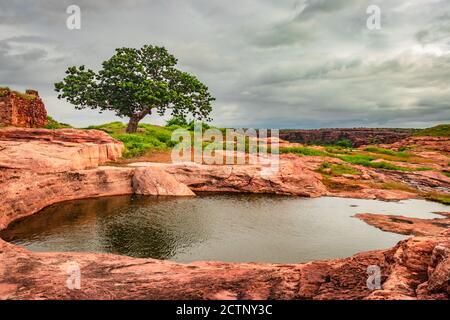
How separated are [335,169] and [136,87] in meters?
26.5

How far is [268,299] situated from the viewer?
23.5 ft

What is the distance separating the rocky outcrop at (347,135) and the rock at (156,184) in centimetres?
11464

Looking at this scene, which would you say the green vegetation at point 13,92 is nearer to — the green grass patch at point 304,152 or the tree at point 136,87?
the tree at point 136,87

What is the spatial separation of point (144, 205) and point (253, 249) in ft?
33.1

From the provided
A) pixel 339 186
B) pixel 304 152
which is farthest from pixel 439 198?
pixel 304 152

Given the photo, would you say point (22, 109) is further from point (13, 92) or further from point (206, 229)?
point (206, 229)

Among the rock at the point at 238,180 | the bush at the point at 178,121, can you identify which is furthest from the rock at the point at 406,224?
the bush at the point at 178,121

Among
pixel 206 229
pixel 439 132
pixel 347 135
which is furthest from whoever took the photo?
pixel 347 135

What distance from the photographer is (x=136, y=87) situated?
141 feet

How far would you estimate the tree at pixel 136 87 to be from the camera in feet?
144

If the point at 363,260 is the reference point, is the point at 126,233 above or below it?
below

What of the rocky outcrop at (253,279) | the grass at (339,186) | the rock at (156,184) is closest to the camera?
the rocky outcrop at (253,279)

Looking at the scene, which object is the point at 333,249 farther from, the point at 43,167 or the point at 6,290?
the point at 43,167
